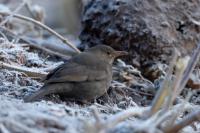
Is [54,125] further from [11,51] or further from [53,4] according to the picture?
[53,4]

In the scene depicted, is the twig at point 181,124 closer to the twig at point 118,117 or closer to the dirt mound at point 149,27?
the twig at point 118,117

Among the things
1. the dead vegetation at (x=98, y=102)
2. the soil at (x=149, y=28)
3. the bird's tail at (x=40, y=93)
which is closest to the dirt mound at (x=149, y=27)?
the soil at (x=149, y=28)

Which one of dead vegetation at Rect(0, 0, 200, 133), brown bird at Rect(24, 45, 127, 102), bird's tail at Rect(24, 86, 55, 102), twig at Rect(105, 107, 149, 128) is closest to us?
twig at Rect(105, 107, 149, 128)

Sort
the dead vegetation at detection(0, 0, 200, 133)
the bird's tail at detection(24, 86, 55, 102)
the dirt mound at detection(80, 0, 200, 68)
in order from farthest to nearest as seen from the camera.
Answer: the dirt mound at detection(80, 0, 200, 68) → the bird's tail at detection(24, 86, 55, 102) → the dead vegetation at detection(0, 0, 200, 133)

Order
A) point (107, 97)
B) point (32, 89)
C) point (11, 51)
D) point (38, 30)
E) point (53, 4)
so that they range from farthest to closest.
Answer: point (53, 4), point (38, 30), point (11, 51), point (107, 97), point (32, 89)

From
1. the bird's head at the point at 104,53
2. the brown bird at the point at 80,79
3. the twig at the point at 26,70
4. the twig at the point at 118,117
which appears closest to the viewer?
the twig at the point at 118,117

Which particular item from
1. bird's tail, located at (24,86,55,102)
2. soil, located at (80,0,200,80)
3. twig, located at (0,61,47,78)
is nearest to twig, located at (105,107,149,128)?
bird's tail, located at (24,86,55,102)

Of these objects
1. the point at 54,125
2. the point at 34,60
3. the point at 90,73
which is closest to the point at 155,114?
the point at 54,125

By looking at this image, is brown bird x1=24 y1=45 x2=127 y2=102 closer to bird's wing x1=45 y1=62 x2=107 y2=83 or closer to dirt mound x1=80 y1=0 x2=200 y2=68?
bird's wing x1=45 y1=62 x2=107 y2=83
